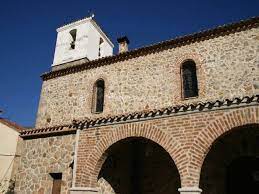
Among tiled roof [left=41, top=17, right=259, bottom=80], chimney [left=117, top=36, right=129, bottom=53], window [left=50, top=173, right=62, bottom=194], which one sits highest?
chimney [left=117, top=36, right=129, bottom=53]

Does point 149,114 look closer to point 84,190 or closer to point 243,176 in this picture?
point 84,190

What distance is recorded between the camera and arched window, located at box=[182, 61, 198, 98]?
1234 cm

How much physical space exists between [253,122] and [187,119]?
170cm

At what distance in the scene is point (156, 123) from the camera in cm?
841

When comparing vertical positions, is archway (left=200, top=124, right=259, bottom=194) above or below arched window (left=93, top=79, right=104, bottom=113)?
below

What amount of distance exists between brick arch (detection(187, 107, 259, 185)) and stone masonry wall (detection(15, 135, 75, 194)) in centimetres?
434

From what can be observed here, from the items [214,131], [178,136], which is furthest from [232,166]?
[178,136]

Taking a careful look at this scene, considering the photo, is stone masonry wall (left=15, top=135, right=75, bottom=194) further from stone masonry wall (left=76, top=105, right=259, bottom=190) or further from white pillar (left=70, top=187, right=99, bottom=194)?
stone masonry wall (left=76, top=105, right=259, bottom=190)

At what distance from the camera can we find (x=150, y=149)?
1084 cm

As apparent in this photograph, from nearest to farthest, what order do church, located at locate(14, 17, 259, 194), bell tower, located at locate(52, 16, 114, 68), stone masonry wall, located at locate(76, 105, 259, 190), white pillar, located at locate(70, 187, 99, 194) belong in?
stone masonry wall, located at locate(76, 105, 259, 190) < church, located at locate(14, 17, 259, 194) < white pillar, located at locate(70, 187, 99, 194) < bell tower, located at locate(52, 16, 114, 68)

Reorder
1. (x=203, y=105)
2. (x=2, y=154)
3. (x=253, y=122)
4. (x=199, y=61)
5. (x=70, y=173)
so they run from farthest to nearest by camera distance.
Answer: (x=2, y=154) < (x=199, y=61) < (x=70, y=173) < (x=203, y=105) < (x=253, y=122)

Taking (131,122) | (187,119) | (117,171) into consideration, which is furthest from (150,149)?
(187,119)

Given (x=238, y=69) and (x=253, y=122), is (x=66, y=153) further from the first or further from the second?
(x=238, y=69)

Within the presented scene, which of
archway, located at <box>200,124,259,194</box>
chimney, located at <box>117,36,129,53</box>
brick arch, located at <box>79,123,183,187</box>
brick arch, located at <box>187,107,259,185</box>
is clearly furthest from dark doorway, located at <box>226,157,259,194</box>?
chimney, located at <box>117,36,129,53</box>
